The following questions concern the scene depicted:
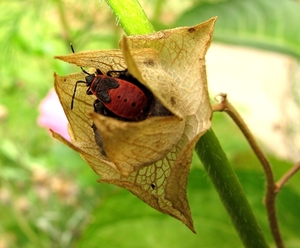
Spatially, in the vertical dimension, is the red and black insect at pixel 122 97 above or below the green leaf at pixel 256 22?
above

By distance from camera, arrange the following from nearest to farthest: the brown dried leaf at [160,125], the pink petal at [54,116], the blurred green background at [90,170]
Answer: the brown dried leaf at [160,125], the blurred green background at [90,170], the pink petal at [54,116]

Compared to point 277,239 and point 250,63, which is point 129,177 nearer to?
point 277,239

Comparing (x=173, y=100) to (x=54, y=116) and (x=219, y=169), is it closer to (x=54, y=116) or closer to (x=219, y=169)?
(x=219, y=169)

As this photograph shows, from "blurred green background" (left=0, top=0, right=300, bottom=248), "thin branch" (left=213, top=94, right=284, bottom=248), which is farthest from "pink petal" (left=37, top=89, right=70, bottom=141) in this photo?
"thin branch" (left=213, top=94, right=284, bottom=248)

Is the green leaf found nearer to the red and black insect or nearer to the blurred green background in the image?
the blurred green background

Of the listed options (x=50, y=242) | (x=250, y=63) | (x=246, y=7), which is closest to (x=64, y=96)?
(x=246, y=7)

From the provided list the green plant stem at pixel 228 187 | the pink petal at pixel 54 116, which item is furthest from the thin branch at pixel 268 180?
the pink petal at pixel 54 116

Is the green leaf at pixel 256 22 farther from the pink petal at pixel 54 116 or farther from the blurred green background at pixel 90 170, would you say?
the pink petal at pixel 54 116
